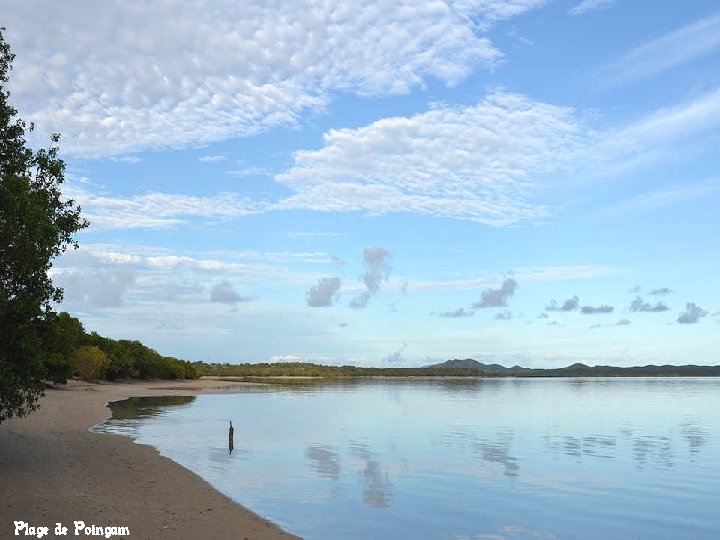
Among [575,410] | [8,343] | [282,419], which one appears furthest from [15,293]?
[575,410]


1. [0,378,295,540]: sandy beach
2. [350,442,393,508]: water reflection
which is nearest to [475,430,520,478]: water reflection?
[350,442,393,508]: water reflection

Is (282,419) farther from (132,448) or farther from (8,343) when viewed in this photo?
(8,343)

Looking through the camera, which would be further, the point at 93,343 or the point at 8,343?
the point at 93,343

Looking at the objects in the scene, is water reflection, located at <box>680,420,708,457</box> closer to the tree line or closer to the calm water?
the calm water

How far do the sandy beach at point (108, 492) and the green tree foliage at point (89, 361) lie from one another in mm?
79392

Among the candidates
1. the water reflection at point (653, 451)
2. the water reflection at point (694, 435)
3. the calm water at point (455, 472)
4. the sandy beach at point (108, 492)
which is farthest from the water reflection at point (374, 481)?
the water reflection at point (694, 435)

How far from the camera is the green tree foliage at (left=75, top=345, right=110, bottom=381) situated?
119 m

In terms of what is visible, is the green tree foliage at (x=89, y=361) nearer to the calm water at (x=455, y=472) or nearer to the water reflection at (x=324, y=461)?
the calm water at (x=455, y=472)

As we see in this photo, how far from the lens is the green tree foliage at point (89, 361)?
390 ft

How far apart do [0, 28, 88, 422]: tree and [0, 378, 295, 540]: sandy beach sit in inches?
163

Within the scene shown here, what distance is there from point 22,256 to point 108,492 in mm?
10887

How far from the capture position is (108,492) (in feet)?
88.9

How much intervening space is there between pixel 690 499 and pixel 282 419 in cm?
5151

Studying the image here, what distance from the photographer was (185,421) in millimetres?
70750
